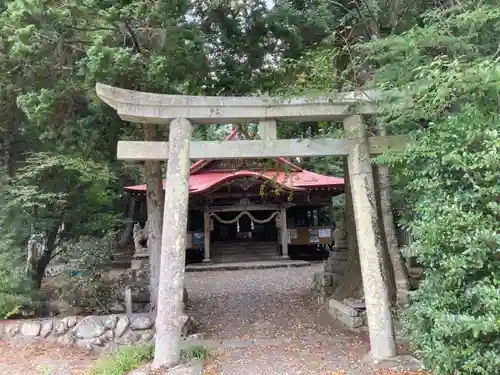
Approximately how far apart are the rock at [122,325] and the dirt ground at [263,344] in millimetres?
613

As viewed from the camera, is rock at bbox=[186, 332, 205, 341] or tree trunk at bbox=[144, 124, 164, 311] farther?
tree trunk at bbox=[144, 124, 164, 311]

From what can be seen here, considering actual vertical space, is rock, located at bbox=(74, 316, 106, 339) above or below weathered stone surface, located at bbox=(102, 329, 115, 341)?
above

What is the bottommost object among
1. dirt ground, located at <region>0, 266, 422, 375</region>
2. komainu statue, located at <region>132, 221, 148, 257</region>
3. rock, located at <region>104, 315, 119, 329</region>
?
dirt ground, located at <region>0, 266, 422, 375</region>

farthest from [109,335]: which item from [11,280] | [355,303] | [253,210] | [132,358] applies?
[253,210]

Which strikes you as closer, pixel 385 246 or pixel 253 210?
pixel 385 246

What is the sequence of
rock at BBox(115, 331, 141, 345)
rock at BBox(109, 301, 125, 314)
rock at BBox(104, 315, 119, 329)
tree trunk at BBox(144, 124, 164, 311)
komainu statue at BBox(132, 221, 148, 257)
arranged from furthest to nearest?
komainu statue at BBox(132, 221, 148, 257)
rock at BBox(109, 301, 125, 314)
tree trunk at BBox(144, 124, 164, 311)
rock at BBox(104, 315, 119, 329)
rock at BBox(115, 331, 141, 345)

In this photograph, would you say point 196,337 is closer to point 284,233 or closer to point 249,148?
point 249,148

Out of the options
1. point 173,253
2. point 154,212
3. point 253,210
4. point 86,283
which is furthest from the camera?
point 253,210

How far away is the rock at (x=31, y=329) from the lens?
7.83 m

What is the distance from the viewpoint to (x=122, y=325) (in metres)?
7.55

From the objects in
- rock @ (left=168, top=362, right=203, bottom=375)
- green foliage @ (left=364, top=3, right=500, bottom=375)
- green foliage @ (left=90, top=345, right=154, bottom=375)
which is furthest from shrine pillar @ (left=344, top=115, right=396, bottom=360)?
green foliage @ (left=90, top=345, right=154, bottom=375)

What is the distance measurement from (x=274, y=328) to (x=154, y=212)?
10.6ft

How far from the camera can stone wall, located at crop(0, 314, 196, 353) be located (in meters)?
7.42

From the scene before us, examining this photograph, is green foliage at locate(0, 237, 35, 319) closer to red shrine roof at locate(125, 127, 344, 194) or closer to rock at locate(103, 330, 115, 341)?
rock at locate(103, 330, 115, 341)
